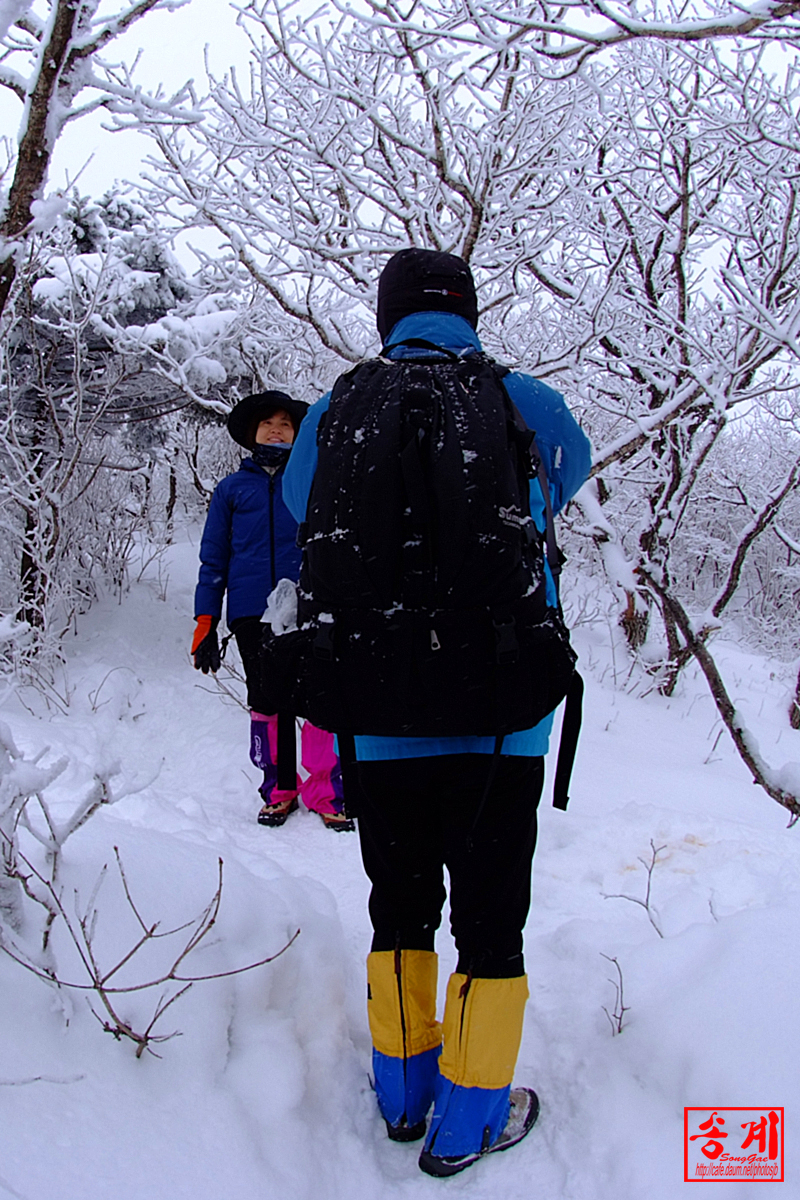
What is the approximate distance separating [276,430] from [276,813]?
1.73 m

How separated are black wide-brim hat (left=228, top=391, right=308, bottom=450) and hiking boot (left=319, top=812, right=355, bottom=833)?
169 centimetres

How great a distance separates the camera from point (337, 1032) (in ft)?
5.52

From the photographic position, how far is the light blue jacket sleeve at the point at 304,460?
152 cm

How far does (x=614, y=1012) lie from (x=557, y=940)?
409 mm

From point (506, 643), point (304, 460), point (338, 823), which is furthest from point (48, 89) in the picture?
point (338, 823)

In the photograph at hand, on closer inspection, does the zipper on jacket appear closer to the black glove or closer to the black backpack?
the black glove

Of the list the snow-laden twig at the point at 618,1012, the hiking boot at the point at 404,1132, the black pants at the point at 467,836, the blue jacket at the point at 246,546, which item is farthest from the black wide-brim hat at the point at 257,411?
the hiking boot at the point at 404,1132

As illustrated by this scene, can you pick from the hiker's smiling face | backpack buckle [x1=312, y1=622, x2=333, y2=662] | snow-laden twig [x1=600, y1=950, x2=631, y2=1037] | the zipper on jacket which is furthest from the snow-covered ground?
the hiker's smiling face

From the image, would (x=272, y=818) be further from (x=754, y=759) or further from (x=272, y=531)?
(x=754, y=759)

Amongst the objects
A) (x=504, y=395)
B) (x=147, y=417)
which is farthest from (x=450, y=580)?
(x=147, y=417)

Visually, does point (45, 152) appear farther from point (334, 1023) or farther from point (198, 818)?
point (198, 818)

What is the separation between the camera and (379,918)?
5.07 ft

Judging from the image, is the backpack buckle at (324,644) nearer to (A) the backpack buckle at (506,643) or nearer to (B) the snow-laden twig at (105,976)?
(A) the backpack buckle at (506,643)

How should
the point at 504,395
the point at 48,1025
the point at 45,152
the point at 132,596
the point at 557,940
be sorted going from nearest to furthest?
1. the point at 45,152
2. the point at 48,1025
3. the point at 504,395
4. the point at 557,940
5. the point at 132,596
